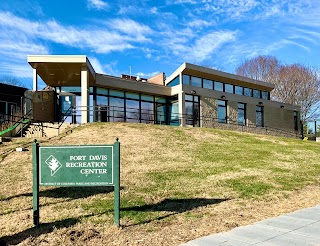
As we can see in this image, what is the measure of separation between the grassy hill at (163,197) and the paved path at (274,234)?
0.30 m

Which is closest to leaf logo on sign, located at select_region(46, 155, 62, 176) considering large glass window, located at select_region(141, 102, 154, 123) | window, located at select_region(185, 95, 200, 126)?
large glass window, located at select_region(141, 102, 154, 123)

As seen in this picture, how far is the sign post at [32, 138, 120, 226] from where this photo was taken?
5.48m

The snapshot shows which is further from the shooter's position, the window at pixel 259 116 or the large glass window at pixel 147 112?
the window at pixel 259 116

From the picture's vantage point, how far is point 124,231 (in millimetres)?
5090

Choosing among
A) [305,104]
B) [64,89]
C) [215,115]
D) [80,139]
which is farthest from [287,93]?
[80,139]

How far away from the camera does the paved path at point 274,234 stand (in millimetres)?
4422

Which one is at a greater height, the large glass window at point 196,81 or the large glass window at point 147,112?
the large glass window at point 196,81

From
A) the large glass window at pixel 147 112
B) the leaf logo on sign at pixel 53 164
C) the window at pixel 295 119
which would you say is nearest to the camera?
the leaf logo on sign at pixel 53 164

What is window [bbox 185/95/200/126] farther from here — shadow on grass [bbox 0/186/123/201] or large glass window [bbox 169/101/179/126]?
shadow on grass [bbox 0/186/123/201]

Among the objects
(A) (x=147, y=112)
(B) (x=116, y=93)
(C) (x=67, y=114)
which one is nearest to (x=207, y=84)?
(A) (x=147, y=112)

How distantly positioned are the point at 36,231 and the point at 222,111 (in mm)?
26034

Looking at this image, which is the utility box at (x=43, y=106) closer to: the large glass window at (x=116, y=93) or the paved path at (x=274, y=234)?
the large glass window at (x=116, y=93)

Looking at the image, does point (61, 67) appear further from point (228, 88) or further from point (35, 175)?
point (228, 88)

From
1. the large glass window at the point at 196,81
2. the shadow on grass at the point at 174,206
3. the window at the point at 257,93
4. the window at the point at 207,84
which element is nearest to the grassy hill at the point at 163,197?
the shadow on grass at the point at 174,206
